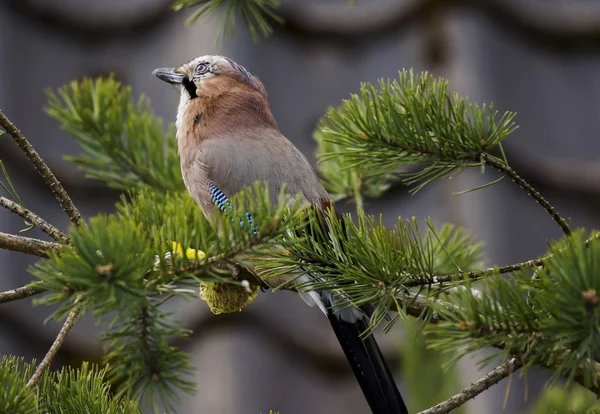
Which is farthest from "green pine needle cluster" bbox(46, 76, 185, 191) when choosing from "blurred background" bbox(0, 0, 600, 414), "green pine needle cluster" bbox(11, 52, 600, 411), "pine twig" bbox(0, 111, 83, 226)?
"blurred background" bbox(0, 0, 600, 414)

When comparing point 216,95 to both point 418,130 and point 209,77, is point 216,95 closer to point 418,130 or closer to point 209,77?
point 209,77

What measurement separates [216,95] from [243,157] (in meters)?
0.29

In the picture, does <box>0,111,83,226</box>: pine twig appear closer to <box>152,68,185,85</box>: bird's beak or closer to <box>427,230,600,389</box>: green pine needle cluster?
<box>427,230,600,389</box>: green pine needle cluster

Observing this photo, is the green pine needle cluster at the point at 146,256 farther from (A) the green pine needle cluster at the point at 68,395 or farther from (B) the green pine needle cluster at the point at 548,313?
(B) the green pine needle cluster at the point at 548,313

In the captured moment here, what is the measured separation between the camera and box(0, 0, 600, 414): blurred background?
1951mm

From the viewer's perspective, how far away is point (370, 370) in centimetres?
135

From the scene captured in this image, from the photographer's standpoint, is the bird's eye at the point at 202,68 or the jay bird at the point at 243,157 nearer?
the jay bird at the point at 243,157

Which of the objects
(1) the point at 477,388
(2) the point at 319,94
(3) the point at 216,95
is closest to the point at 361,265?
(1) the point at 477,388

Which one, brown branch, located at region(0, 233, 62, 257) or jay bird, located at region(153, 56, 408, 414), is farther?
jay bird, located at region(153, 56, 408, 414)

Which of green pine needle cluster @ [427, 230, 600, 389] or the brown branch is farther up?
the brown branch

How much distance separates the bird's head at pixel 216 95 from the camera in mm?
1766

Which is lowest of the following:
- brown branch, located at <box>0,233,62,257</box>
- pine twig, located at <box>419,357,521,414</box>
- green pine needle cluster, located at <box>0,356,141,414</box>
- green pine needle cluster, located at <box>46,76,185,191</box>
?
pine twig, located at <box>419,357,521,414</box>

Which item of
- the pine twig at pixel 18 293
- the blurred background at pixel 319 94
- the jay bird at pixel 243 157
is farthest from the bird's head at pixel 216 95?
the pine twig at pixel 18 293

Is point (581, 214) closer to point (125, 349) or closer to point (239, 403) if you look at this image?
point (239, 403)
